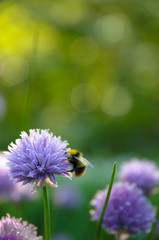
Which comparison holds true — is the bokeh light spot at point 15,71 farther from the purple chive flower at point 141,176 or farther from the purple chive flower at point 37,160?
the purple chive flower at point 37,160

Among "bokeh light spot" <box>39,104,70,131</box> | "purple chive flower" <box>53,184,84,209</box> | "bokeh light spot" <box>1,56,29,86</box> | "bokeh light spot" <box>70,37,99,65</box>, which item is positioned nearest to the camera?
"purple chive flower" <box>53,184,84,209</box>

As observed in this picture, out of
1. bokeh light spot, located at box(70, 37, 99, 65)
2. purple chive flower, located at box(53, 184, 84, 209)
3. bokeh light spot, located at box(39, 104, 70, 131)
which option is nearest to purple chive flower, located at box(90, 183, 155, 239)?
purple chive flower, located at box(53, 184, 84, 209)

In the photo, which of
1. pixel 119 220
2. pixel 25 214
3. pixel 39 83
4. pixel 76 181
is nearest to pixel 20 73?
pixel 39 83

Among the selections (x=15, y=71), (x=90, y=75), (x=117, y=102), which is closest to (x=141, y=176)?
(x=117, y=102)

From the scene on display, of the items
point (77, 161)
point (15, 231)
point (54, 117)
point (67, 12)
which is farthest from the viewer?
point (54, 117)

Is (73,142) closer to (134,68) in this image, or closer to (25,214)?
(134,68)

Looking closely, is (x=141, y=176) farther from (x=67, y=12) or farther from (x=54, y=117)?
(x=54, y=117)

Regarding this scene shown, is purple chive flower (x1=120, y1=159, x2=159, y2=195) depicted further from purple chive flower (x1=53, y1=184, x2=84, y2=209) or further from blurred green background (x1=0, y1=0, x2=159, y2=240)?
blurred green background (x1=0, y1=0, x2=159, y2=240)
